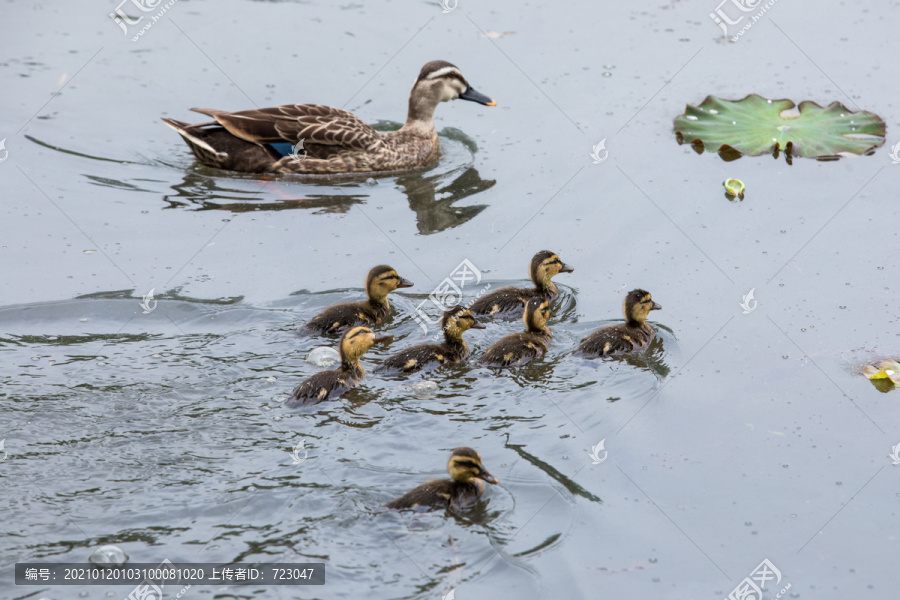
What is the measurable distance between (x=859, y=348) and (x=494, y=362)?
248cm

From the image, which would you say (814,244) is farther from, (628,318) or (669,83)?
(669,83)

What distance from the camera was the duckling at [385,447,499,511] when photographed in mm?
5156

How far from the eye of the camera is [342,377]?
6.24 metres

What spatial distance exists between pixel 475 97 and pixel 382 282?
Answer: 321 cm

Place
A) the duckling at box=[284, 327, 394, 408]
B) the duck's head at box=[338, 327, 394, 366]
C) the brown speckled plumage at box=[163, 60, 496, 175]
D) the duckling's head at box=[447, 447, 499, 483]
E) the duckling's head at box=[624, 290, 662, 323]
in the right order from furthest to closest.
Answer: the brown speckled plumage at box=[163, 60, 496, 175] → the duckling's head at box=[624, 290, 662, 323] → the duck's head at box=[338, 327, 394, 366] → the duckling at box=[284, 327, 394, 408] → the duckling's head at box=[447, 447, 499, 483]

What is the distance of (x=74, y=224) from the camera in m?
8.08

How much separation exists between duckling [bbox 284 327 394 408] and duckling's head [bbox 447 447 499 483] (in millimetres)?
1188

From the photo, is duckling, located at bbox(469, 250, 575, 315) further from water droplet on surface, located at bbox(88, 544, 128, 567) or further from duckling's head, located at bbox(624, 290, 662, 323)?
water droplet on surface, located at bbox(88, 544, 128, 567)

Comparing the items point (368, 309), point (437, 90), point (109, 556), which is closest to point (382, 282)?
point (368, 309)

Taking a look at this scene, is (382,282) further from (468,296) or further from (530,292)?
(530,292)

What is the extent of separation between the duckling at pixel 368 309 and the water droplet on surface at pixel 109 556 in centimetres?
236

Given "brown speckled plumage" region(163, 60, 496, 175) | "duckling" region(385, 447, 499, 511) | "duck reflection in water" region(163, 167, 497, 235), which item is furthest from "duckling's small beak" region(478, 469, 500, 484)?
"brown speckled plumage" region(163, 60, 496, 175)

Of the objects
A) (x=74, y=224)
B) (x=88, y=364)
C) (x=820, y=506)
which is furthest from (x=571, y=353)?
(x=74, y=224)

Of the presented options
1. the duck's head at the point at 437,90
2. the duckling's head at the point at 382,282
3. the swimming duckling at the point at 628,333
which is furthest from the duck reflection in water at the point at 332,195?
the swimming duckling at the point at 628,333
